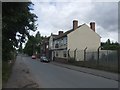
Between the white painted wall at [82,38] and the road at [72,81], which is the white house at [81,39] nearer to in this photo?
the white painted wall at [82,38]

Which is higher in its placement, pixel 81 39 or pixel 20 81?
pixel 81 39

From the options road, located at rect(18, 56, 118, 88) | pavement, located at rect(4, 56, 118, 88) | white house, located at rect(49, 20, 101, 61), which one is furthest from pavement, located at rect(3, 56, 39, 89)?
white house, located at rect(49, 20, 101, 61)

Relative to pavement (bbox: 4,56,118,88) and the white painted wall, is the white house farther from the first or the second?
pavement (bbox: 4,56,118,88)

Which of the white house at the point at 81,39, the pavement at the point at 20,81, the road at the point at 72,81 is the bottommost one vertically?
the road at the point at 72,81

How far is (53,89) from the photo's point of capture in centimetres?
1345

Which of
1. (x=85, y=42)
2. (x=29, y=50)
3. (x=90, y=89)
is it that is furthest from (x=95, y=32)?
(x=29, y=50)

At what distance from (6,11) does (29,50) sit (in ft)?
440

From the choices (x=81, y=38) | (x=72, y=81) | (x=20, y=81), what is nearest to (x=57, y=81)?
(x=72, y=81)

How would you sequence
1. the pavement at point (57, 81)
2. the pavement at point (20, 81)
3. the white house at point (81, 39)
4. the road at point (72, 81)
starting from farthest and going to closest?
the white house at point (81, 39), the road at point (72, 81), the pavement at point (57, 81), the pavement at point (20, 81)

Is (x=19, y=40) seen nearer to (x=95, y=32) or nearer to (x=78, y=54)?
(x=78, y=54)

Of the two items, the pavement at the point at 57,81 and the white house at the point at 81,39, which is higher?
the white house at the point at 81,39

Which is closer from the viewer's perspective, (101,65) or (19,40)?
(19,40)

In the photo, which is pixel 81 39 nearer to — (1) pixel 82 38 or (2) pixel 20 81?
(1) pixel 82 38

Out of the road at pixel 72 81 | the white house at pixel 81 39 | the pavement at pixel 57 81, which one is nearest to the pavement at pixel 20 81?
the pavement at pixel 57 81
